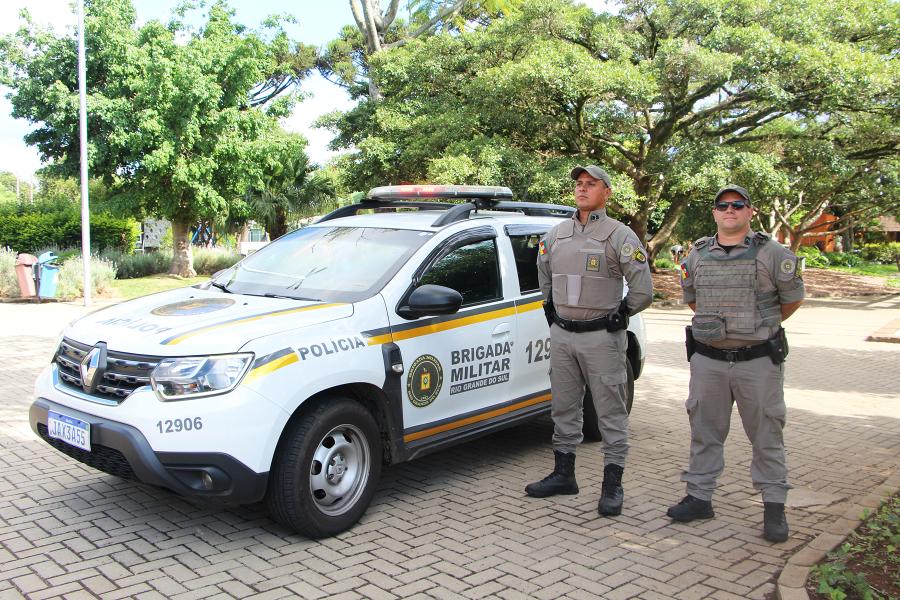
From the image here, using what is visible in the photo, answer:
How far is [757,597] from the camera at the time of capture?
12.2 feet

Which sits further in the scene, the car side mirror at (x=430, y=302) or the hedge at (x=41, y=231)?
the hedge at (x=41, y=231)

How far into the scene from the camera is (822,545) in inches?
163

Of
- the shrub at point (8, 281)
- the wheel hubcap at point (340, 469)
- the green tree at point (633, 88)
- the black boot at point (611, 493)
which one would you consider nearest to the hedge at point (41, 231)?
the shrub at point (8, 281)

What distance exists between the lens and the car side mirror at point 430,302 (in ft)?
14.8

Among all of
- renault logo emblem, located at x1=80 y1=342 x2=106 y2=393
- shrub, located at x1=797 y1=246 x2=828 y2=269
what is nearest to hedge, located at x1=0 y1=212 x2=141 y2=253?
renault logo emblem, located at x1=80 y1=342 x2=106 y2=393

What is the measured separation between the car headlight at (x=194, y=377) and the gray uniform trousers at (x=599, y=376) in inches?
80.6

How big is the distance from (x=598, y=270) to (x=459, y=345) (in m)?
0.99

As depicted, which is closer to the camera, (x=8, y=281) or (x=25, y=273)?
(x=25, y=273)

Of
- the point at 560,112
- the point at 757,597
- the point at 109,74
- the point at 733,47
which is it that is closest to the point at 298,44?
the point at 109,74

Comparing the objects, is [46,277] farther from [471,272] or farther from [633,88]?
[471,272]

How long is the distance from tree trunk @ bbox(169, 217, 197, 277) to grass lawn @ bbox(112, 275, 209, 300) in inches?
14.5

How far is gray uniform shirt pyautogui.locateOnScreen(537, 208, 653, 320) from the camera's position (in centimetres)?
470

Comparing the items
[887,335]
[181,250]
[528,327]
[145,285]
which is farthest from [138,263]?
[528,327]

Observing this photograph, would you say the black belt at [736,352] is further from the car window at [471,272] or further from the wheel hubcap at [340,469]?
the wheel hubcap at [340,469]
